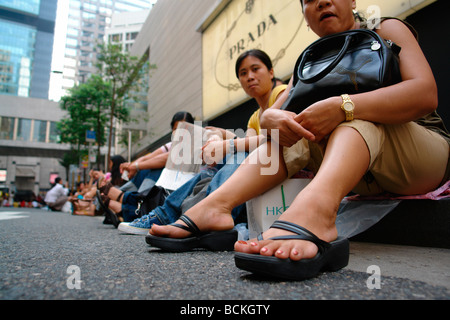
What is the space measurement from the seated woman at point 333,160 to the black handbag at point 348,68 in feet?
0.22

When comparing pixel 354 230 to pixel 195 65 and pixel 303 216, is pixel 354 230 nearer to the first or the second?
pixel 303 216

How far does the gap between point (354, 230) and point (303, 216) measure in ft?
2.17

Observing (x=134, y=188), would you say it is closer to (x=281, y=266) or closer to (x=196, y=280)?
(x=196, y=280)

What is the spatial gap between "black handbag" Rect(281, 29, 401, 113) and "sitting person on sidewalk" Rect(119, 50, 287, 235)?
0.52 meters

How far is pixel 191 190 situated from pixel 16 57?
70.5 m

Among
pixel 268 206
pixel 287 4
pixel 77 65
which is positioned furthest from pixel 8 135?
pixel 268 206

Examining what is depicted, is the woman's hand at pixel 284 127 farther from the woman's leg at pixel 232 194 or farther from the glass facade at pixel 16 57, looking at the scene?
the glass facade at pixel 16 57

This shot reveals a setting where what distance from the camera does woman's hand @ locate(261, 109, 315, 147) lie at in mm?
1078

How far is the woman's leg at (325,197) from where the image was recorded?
788 mm

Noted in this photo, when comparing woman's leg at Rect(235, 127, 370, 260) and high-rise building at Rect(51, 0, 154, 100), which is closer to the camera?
woman's leg at Rect(235, 127, 370, 260)

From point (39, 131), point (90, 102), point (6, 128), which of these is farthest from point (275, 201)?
point (6, 128)

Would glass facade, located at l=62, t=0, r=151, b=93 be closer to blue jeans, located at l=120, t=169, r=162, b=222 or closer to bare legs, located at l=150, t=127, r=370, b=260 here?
blue jeans, located at l=120, t=169, r=162, b=222

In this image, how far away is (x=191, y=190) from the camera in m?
1.92

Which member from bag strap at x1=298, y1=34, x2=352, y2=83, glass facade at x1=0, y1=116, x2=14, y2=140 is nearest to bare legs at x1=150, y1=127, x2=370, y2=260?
bag strap at x1=298, y1=34, x2=352, y2=83
